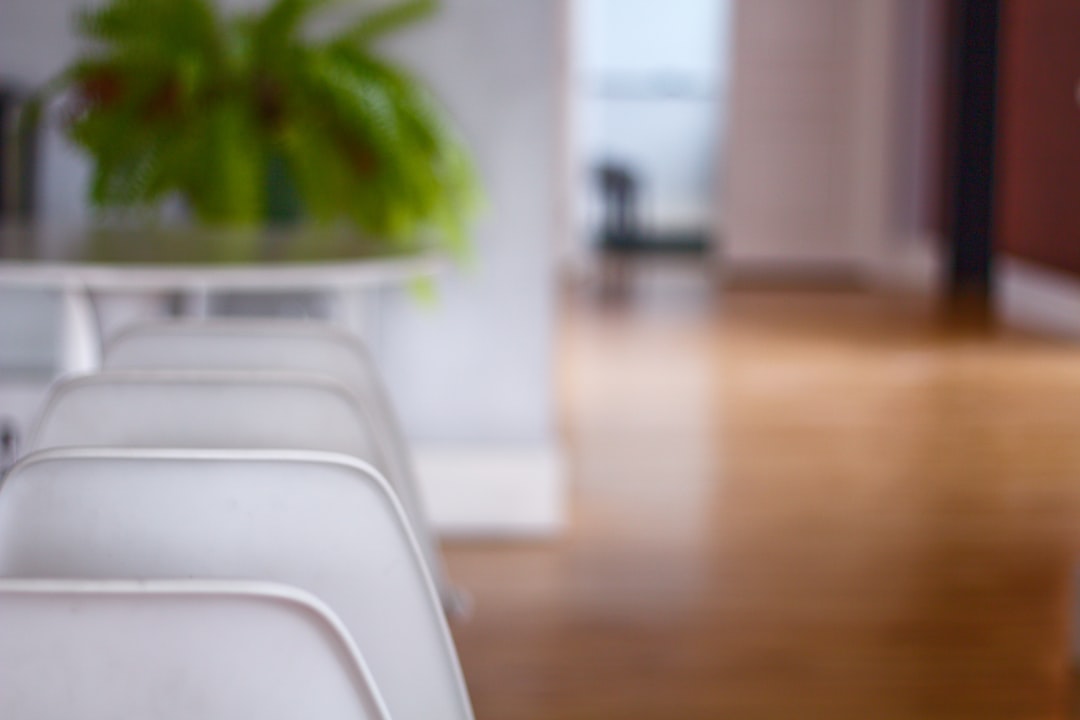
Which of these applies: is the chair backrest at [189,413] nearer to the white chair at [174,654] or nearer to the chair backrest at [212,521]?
the chair backrest at [212,521]

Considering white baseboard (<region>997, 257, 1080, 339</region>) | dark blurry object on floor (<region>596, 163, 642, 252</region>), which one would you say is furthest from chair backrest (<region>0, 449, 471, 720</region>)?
dark blurry object on floor (<region>596, 163, 642, 252</region>)

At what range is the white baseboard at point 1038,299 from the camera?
661cm

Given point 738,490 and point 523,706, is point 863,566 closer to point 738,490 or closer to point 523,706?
point 738,490

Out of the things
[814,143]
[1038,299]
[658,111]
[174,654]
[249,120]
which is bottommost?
[1038,299]

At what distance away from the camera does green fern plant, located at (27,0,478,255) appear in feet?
9.21

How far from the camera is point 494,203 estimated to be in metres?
3.27

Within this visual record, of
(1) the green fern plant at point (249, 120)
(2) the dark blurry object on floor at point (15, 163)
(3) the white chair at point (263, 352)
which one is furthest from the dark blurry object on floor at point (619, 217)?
(3) the white chair at point (263, 352)

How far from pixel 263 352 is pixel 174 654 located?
31.0 inches

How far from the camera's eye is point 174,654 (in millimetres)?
831

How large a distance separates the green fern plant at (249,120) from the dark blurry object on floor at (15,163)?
0.56 ft

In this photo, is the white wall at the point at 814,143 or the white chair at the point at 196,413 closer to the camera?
the white chair at the point at 196,413

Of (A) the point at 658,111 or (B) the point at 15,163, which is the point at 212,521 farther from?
(A) the point at 658,111

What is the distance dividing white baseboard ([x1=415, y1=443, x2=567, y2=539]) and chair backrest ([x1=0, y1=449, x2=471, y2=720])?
2172 millimetres

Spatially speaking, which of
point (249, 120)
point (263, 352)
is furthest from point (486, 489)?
point (263, 352)
